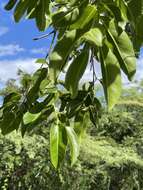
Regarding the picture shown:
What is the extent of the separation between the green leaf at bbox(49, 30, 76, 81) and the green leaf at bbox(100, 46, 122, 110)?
55 mm

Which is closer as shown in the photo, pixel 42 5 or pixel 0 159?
pixel 42 5

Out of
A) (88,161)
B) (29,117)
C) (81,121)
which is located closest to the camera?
(29,117)

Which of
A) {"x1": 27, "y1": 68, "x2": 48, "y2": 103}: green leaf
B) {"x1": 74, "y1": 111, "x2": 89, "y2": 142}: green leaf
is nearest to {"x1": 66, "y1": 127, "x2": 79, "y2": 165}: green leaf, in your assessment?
{"x1": 27, "y1": 68, "x2": 48, "y2": 103}: green leaf

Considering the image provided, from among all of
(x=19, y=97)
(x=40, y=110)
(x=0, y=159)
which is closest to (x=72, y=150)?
(x=40, y=110)

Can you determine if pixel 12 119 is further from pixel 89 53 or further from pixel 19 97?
pixel 89 53

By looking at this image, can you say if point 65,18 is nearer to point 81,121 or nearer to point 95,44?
point 95,44

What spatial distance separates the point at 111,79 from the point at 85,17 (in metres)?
0.11

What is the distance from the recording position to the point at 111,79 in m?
0.92

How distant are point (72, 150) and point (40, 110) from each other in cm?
27

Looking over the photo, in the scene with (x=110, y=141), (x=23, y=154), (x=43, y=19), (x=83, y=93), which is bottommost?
(x=110, y=141)

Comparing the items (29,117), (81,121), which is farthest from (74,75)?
(81,121)

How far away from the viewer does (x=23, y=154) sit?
47.8 ft

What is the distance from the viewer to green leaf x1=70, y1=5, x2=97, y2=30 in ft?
3.06

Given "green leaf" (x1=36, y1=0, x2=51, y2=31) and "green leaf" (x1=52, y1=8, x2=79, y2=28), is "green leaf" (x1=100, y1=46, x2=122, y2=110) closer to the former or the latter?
"green leaf" (x1=52, y1=8, x2=79, y2=28)
